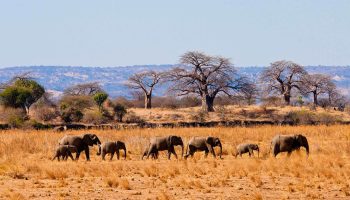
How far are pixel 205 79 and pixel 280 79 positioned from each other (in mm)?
16541

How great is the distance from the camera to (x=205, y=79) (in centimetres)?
7450

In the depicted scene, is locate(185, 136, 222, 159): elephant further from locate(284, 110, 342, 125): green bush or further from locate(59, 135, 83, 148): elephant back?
locate(284, 110, 342, 125): green bush

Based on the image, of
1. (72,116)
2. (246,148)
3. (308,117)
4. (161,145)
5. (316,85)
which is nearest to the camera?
(161,145)

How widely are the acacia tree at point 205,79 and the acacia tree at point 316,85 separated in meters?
11.8

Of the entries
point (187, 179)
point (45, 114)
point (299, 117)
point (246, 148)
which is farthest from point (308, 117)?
point (187, 179)

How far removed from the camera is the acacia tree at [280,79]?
84.6 meters

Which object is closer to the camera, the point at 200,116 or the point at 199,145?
the point at 199,145

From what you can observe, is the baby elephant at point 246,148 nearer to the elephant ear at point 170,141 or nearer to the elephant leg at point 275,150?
the elephant leg at point 275,150

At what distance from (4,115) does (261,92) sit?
122ft

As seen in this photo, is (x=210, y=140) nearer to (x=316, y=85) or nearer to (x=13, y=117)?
(x=13, y=117)

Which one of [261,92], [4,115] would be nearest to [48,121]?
[4,115]

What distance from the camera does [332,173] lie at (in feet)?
68.4

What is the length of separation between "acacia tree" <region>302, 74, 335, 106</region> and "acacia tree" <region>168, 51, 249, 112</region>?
1178 centimetres

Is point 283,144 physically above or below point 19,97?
above
